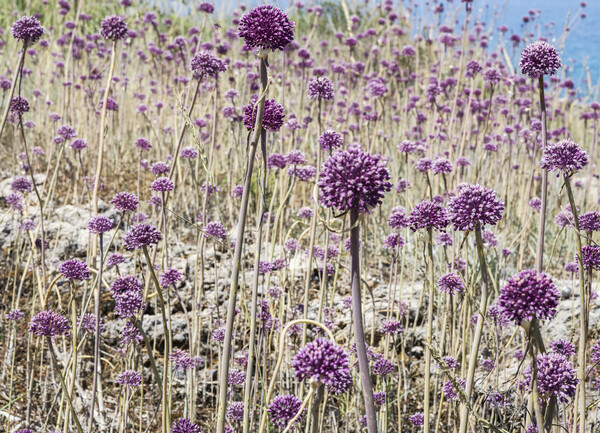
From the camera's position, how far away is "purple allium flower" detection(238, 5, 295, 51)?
1.11m

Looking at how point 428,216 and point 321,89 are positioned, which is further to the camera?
point 321,89

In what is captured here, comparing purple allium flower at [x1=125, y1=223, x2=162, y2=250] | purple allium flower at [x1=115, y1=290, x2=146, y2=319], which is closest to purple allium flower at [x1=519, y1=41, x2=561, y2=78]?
purple allium flower at [x1=125, y1=223, x2=162, y2=250]

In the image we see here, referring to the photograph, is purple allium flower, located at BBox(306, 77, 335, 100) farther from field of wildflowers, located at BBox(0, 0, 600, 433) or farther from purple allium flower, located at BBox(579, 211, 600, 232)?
purple allium flower, located at BBox(579, 211, 600, 232)

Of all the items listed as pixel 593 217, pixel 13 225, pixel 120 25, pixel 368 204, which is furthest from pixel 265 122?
pixel 13 225

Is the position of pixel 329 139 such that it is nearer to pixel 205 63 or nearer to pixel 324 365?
pixel 205 63

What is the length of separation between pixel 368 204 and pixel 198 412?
6.06 feet

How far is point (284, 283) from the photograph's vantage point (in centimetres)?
239

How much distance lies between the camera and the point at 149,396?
8.27 feet

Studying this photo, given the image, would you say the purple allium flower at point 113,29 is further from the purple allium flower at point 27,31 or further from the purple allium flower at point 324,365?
the purple allium flower at point 324,365

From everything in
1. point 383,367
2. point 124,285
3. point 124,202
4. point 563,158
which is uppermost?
point 563,158

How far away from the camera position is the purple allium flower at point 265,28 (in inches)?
43.8

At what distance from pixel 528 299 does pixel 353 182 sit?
1.31 feet

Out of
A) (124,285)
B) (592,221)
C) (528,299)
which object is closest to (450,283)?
(592,221)

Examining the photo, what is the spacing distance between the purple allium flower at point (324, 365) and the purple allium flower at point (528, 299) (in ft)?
1.03
